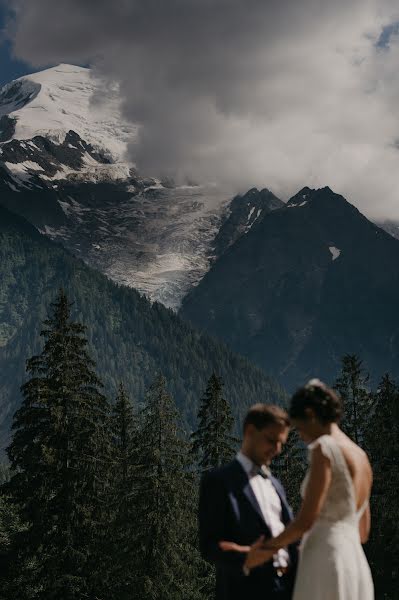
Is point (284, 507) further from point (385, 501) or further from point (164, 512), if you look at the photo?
point (385, 501)

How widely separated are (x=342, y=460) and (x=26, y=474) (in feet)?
62.7

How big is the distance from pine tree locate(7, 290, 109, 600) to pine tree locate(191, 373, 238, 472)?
30.4 feet

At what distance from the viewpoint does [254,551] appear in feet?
20.6

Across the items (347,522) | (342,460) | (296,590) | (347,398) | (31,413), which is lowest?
(296,590)

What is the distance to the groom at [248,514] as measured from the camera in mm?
6512

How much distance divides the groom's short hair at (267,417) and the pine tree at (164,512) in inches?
804

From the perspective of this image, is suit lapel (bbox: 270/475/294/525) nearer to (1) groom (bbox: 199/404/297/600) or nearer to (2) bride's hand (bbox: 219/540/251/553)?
(1) groom (bbox: 199/404/297/600)

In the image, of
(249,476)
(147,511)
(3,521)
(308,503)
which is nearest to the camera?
(308,503)

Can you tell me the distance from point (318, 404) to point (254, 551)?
131 cm

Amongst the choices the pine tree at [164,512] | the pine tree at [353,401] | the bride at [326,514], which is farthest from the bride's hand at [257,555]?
the pine tree at [353,401]

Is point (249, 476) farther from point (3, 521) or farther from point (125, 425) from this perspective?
point (3, 521)

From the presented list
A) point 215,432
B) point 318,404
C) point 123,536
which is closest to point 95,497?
point 123,536

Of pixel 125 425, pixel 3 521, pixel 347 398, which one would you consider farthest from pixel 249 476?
pixel 3 521

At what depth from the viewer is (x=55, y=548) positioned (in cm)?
2438
